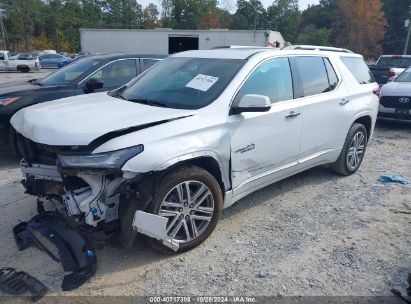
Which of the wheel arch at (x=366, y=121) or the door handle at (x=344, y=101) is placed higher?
the door handle at (x=344, y=101)

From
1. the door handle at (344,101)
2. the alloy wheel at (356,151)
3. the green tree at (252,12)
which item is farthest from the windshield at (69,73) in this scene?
the green tree at (252,12)

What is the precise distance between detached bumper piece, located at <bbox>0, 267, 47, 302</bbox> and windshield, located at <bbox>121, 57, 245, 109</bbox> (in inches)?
73.7

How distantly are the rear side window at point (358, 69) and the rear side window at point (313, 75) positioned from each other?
68cm

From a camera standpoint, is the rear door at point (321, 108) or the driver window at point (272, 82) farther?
the rear door at point (321, 108)

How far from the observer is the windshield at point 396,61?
1429 centimetres

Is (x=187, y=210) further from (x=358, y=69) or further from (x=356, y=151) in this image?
(x=358, y=69)

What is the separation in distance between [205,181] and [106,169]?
0.91 metres

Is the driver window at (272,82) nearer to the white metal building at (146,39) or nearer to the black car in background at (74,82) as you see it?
the black car in background at (74,82)

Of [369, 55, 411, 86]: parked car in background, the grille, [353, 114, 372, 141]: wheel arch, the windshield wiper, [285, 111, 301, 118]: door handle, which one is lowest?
the grille

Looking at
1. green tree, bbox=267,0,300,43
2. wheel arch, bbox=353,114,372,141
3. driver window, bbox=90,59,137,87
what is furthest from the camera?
green tree, bbox=267,0,300,43

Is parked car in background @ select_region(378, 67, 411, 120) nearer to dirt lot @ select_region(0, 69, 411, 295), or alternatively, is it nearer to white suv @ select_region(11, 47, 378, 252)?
→ dirt lot @ select_region(0, 69, 411, 295)

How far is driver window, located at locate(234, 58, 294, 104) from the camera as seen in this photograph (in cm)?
377

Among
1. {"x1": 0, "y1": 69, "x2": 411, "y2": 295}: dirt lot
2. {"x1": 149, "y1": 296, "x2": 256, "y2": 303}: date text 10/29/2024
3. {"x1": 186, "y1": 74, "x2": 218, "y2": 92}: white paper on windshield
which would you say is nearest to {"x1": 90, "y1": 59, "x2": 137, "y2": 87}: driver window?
{"x1": 0, "y1": 69, "x2": 411, "y2": 295}: dirt lot

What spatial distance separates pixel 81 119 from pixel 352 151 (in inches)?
156
